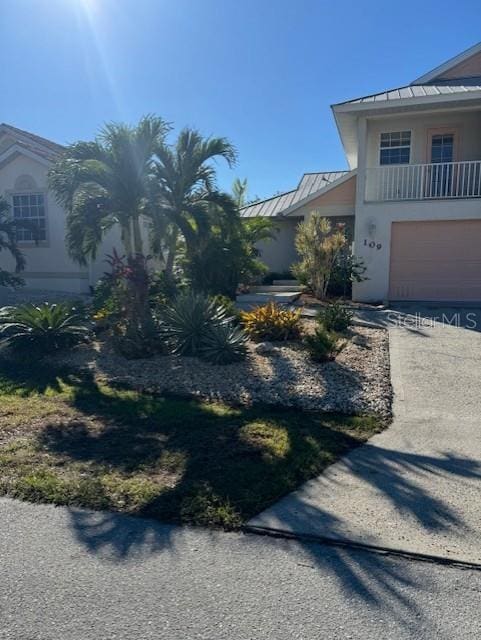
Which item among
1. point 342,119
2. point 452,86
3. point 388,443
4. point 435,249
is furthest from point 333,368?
point 452,86

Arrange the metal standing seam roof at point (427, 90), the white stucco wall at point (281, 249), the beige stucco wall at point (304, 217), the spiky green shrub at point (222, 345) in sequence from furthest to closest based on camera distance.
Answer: the white stucco wall at point (281, 249), the beige stucco wall at point (304, 217), the metal standing seam roof at point (427, 90), the spiky green shrub at point (222, 345)

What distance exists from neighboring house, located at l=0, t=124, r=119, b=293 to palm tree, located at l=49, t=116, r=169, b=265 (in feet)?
18.6

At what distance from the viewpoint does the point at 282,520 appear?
3365 millimetres

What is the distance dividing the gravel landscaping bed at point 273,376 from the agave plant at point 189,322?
31 cm

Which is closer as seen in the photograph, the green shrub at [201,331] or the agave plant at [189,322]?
the green shrub at [201,331]

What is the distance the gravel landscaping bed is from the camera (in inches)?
247

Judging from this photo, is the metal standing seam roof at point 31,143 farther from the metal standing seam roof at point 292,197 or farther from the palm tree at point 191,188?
the metal standing seam roof at point 292,197

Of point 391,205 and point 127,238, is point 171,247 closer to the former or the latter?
point 127,238

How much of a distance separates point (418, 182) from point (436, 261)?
2662mm

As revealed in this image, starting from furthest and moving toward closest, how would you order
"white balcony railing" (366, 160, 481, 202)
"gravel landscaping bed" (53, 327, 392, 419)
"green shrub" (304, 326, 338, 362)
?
"white balcony railing" (366, 160, 481, 202), "green shrub" (304, 326, 338, 362), "gravel landscaping bed" (53, 327, 392, 419)

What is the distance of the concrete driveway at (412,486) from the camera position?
321 centimetres

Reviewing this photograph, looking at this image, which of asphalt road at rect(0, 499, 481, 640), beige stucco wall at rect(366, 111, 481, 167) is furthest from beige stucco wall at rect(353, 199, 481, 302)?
asphalt road at rect(0, 499, 481, 640)

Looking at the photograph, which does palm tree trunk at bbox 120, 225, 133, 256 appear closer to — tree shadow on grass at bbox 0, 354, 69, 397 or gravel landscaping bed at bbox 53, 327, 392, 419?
gravel landscaping bed at bbox 53, 327, 392, 419

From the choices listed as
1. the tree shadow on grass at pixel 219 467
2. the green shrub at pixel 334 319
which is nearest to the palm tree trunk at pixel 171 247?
the green shrub at pixel 334 319
